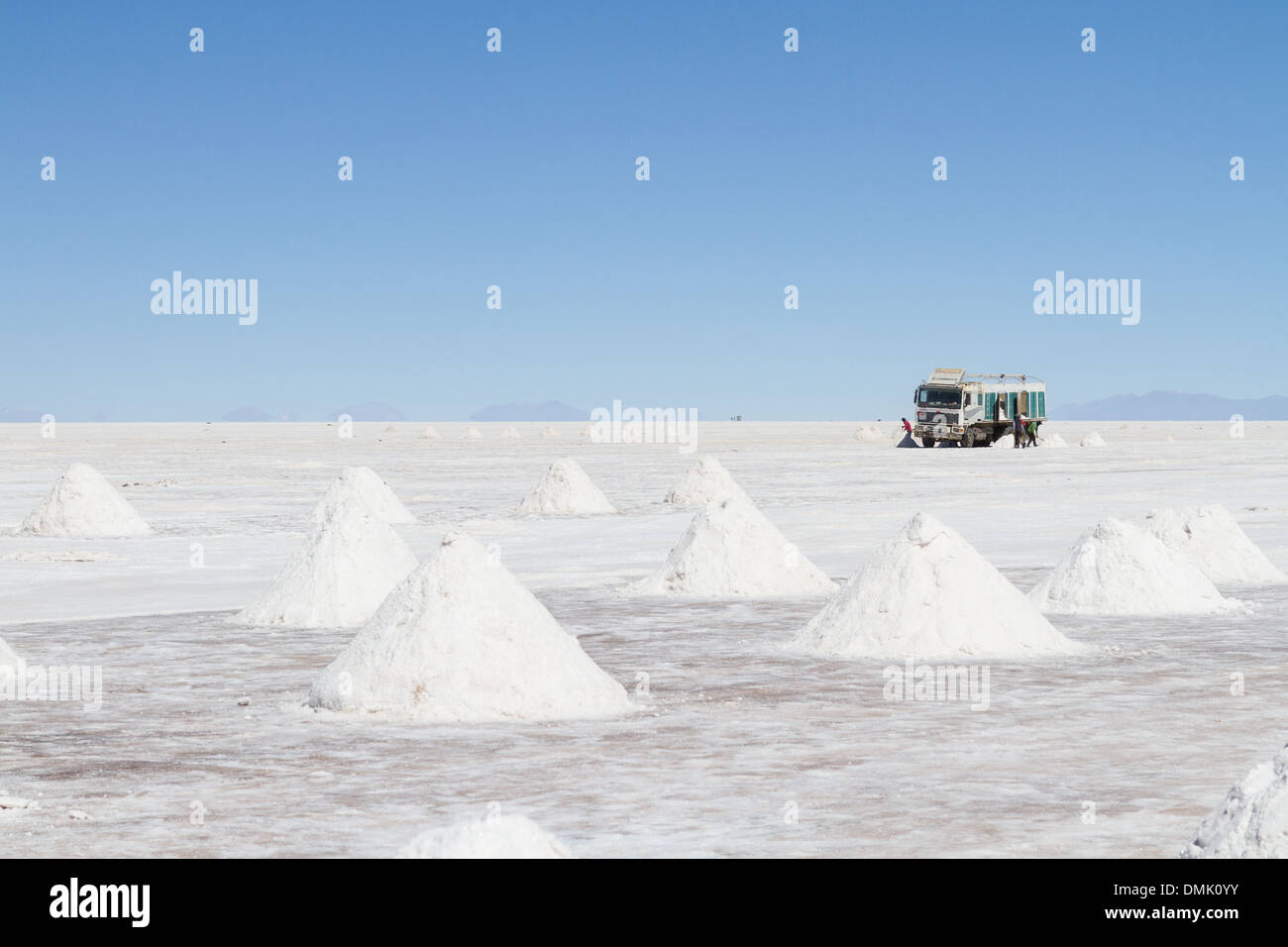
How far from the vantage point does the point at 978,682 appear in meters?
12.4

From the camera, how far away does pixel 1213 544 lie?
1978cm

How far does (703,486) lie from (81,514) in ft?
41.2

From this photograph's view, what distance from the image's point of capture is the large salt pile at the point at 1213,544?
64.4 ft

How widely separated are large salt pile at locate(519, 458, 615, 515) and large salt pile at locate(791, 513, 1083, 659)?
17379mm

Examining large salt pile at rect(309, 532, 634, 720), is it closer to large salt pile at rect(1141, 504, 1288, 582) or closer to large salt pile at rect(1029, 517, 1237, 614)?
large salt pile at rect(1029, 517, 1237, 614)

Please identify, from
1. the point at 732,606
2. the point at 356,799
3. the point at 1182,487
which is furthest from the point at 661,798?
the point at 1182,487

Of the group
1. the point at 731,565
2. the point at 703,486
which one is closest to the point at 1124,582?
the point at 731,565

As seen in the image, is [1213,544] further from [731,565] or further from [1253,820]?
[1253,820]

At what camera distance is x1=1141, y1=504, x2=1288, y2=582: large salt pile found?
1964 centimetres

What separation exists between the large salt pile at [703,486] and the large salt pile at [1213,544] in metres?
14.6

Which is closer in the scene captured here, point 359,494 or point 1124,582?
point 1124,582

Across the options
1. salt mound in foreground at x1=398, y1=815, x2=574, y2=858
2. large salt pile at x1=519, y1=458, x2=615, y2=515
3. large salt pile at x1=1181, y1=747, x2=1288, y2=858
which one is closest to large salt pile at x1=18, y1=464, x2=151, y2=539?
large salt pile at x1=519, y1=458, x2=615, y2=515
